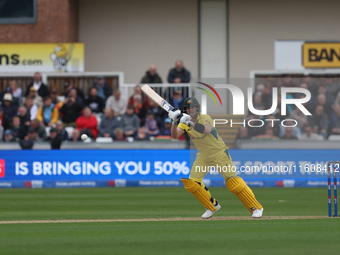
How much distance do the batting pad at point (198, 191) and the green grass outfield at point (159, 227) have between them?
450 mm

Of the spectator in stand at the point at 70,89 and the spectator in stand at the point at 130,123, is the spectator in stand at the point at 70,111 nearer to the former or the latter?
the spectator in stand at the point at 70,89

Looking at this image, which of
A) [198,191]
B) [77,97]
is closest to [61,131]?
[77,97]

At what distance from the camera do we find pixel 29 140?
2339cm

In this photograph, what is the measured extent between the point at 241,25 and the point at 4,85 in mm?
8831

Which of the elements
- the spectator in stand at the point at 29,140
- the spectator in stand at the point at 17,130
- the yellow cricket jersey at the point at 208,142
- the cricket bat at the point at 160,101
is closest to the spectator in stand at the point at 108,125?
the spectator in stand at the point at 29,140

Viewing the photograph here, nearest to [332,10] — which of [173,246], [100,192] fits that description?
[100,192]

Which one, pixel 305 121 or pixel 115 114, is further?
pixel 115 114

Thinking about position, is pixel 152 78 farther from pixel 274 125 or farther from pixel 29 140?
pixel 274 125

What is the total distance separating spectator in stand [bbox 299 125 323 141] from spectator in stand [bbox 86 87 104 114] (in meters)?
6.29

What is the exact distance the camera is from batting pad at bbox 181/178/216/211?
539 inches

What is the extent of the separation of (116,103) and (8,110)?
327cm

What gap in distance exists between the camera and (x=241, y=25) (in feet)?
96.4

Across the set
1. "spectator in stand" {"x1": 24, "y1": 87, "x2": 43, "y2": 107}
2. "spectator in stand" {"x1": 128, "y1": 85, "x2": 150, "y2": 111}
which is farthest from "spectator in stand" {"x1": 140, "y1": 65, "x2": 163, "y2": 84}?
"spectator in stand" {"x1": 24, "y1": 87, "x2": 43, "y2": 107}

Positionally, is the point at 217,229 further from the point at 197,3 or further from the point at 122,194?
the point at 197,3
